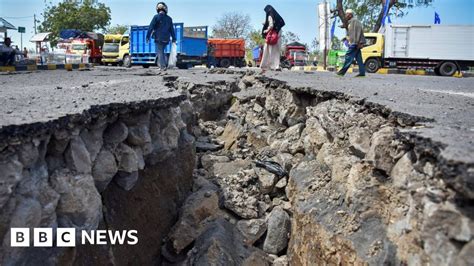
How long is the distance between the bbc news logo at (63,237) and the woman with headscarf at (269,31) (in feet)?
24.0

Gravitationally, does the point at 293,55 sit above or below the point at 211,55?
above

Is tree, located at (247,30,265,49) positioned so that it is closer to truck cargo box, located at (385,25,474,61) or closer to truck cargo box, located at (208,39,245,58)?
truck cargo box, located at (208,39,245,58)

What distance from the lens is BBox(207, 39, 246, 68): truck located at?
83.4 ft

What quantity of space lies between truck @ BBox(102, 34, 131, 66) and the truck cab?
1306 cm

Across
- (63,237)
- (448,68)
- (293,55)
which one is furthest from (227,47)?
(63,237)

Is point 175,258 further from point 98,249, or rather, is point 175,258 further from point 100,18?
point 100,18

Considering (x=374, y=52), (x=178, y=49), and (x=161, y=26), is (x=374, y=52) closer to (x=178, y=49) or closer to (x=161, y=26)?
(x=178, y=49)

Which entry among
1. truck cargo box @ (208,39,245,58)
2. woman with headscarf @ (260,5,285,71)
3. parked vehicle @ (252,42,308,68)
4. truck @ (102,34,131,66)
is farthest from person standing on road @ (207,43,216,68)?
woman with headscarf @ (260,5,285,71)

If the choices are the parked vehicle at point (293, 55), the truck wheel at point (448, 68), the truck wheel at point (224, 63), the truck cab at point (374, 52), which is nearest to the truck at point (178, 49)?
the truck wheel at point (224, 63)

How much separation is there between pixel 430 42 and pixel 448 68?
54.2 inches

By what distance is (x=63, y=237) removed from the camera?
2.36m

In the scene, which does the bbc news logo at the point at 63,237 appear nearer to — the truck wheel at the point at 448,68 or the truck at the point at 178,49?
the truck at the point at 178,49

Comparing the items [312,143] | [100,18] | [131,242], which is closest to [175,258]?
[131,242]

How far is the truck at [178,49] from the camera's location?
1975 centimetres
